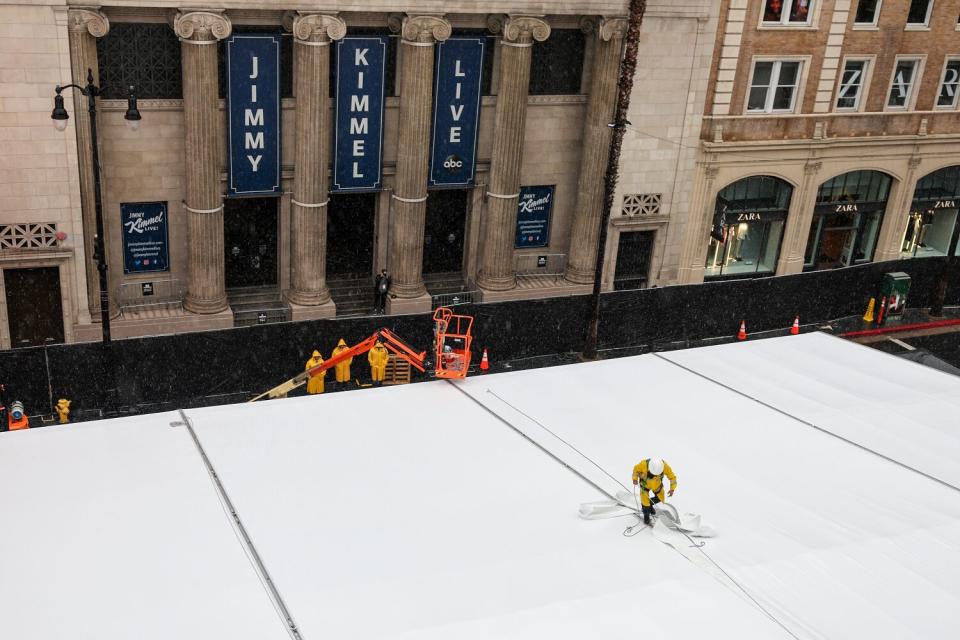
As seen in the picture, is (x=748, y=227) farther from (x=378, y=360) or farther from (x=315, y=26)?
(x=315, y=26)

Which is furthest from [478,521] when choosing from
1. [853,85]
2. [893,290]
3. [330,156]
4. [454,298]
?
[853,85]

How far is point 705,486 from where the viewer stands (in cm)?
1833

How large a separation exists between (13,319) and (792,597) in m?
24.2

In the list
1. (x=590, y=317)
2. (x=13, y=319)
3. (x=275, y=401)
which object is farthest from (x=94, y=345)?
(x=590, y=317)

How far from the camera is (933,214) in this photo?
4472 cm

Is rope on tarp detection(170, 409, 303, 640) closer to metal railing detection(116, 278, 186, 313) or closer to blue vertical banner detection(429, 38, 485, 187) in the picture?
metal railing detection(116, 278, 186, 313)

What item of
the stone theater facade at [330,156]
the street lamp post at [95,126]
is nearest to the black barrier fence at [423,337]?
the street lamp post at [95,126]

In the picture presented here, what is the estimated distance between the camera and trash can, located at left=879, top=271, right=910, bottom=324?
3872 centimetres

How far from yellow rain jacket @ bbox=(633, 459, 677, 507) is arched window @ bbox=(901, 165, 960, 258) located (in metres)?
31.6

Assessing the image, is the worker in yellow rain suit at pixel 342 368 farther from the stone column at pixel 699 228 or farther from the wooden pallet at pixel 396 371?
the stone column at pixel 699 228

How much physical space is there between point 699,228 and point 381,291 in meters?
12.4

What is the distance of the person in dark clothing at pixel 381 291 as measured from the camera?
115ft

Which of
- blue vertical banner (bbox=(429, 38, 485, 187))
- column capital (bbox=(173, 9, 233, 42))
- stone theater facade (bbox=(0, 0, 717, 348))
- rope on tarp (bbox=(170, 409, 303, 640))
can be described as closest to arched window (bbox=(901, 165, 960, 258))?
stone theater facade (bbox=(0, 0, 717, 348))

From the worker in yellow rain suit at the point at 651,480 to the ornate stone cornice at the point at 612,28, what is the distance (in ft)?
70.7
